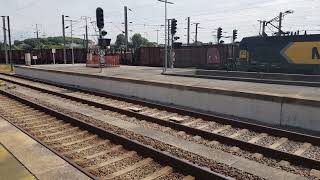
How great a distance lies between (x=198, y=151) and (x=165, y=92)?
711 centimetres

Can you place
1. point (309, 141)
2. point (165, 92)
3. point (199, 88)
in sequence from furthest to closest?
point (165, 92) < point (199, 88) < point (309, 141)

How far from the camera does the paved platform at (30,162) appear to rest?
237 inches

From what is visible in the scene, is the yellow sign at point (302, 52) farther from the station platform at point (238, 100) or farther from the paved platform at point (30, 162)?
the paved platform at point (30, 162)

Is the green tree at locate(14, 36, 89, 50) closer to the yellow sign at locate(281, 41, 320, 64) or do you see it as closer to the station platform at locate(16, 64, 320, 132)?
the yellow sign at locate(281, 41, 320, 64)

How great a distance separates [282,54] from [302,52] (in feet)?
5.21

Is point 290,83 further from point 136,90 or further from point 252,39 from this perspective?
point 252,39

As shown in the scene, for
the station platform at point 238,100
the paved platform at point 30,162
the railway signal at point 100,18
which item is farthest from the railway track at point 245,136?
the railway signal at point 100,18

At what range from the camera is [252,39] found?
28.0 m

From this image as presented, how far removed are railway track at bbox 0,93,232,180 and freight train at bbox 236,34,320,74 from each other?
19.7m

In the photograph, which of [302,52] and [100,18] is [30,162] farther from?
[302,52]

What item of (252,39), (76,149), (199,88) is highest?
(252,39)

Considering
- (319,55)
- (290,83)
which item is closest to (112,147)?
(290,83)

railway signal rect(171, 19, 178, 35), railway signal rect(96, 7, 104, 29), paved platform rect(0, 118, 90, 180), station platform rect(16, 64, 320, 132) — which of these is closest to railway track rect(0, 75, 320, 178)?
station platform rect(16, 64, 320, 132)

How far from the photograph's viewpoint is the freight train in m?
Answer: 24.2
